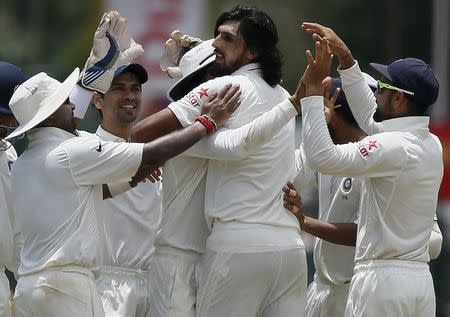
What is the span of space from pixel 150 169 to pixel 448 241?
23.7 ft

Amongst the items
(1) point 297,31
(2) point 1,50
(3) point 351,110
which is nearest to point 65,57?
(2) point 1,50

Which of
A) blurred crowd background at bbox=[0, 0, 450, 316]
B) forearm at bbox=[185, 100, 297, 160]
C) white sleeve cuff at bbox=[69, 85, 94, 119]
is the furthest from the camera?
blurred crowd background at bbox=[0, 0, 450, 316]

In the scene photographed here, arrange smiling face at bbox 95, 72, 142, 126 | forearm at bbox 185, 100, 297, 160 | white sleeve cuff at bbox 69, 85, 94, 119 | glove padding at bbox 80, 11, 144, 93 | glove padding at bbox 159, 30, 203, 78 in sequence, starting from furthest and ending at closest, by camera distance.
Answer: smiling face at bbox 95, 72, 142, 126 → glove padding at bbox 159, 30, 203, 78 → glove padding at bbox 80, 11, 144, 93 → white sleeve cuff at bbox 69, 85, 94, 119 → forearm at bbox 185, 100, 297, 160

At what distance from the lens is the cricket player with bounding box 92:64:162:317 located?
36.0ft

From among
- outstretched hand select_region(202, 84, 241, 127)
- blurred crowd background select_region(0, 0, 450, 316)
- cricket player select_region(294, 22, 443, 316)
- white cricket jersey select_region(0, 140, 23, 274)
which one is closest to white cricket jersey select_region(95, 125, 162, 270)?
white cricket jersey select_region(0, 140, 23, 274)

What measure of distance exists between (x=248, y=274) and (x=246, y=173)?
0.61m

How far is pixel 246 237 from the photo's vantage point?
9883 mm

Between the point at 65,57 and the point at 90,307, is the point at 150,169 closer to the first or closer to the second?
the point at 90,307

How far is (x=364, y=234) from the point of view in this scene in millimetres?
10117

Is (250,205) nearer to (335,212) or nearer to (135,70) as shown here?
(335,212)

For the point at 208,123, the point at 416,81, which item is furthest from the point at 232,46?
the point at 416,81

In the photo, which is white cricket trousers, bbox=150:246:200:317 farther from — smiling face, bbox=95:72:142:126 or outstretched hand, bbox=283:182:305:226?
smiling face, bbox=95:72:142:126

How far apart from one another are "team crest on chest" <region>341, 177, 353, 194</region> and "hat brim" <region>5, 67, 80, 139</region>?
1.98m

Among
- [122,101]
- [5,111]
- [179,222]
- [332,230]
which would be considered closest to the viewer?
[179,222]
